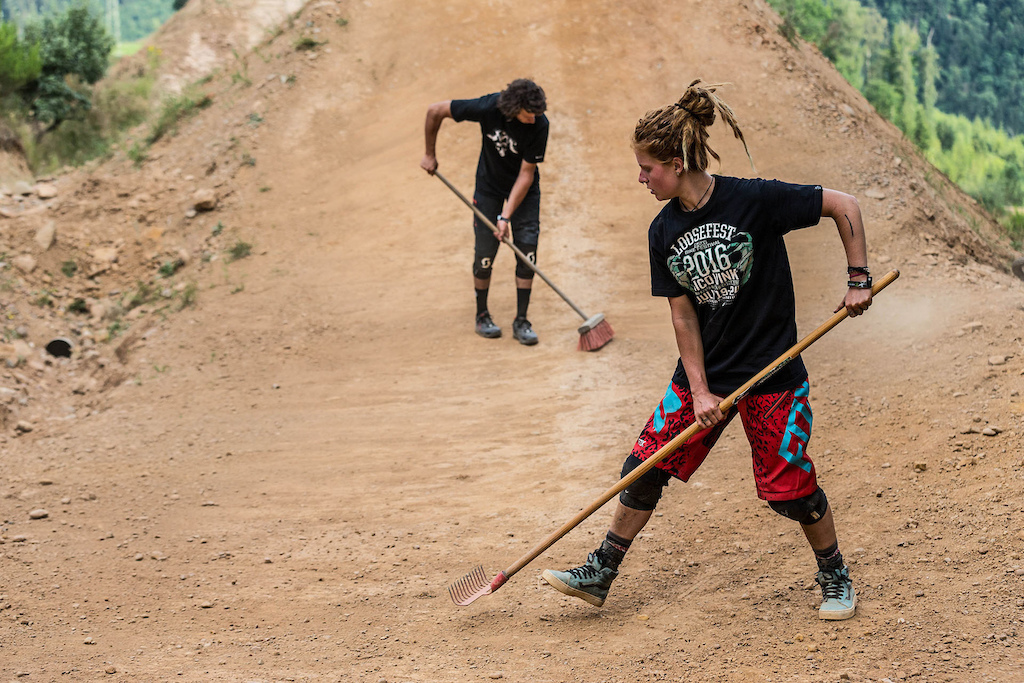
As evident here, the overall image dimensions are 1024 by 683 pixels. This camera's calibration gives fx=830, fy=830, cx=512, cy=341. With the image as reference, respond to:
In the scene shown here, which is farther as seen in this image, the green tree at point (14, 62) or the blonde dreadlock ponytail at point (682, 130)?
the green tree at point (14, 62)

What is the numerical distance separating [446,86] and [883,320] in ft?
19.1

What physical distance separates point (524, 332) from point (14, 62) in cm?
1320

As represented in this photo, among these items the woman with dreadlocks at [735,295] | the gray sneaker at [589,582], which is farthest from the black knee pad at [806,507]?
the gray sneaker at [589,582]

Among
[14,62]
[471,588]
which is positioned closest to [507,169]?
[471,588]

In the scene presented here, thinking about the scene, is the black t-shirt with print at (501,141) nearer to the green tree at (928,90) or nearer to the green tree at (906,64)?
the green tree at (928,90)

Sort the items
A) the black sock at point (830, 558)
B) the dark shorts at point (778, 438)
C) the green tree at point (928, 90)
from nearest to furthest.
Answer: the dark shorts at point (778, 438)
the black sock at point (830, 558)
the green tree at point (928, 90)

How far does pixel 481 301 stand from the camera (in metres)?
5.83

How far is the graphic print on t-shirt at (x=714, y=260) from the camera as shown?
2.40 m

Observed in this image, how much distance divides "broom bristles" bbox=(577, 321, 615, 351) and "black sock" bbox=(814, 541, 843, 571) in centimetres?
283

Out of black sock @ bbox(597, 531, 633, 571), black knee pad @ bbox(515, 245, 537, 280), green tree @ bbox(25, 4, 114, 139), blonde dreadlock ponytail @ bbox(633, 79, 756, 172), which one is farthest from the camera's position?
green tree @ bbox(25, 4, 114, 139)

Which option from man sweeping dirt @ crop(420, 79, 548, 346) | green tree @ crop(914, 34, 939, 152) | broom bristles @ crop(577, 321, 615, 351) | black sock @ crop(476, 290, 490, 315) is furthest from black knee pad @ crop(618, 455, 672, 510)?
green tree @ crop(914, 34, 939, 152)

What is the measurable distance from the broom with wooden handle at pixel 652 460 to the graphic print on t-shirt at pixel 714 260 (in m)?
0.24

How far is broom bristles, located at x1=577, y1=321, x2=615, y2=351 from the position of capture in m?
5.40

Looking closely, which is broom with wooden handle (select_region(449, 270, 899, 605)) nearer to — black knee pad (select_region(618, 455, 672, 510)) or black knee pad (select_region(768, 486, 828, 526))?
black knee pad (select_region(618, 455, 672, 510))
